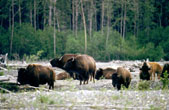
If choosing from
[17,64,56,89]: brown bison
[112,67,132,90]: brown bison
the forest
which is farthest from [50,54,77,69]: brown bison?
the forest

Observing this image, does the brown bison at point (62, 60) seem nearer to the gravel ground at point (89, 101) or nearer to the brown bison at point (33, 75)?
the brown bison at point (33, 75)

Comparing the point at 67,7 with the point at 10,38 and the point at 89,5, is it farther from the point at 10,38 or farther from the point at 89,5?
the point at 10,38

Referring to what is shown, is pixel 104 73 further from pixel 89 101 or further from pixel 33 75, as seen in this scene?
pixel 89 101

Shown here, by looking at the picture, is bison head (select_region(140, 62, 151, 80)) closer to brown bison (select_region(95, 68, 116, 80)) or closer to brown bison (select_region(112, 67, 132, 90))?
brown bison (select_region(112, 67, 132, 90))

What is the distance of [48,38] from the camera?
204ft

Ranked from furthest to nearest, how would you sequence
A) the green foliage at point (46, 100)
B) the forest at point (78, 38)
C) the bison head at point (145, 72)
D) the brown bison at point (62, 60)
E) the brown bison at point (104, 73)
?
1. the forest at point (78, 38)
2. the brown bison at point (104, 73)
3. the brown bison at point (62, 60)
4. the bison head at point (145, 72)
5. the green foliage at point (46, 100)

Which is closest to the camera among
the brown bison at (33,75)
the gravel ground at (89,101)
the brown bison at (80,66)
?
the gravel ground at (89,101)

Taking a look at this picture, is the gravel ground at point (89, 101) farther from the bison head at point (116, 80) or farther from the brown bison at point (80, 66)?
the brown bison at point (80, 66)

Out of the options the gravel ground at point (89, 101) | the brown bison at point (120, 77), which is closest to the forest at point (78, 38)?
the brown bison at point (120, 77)

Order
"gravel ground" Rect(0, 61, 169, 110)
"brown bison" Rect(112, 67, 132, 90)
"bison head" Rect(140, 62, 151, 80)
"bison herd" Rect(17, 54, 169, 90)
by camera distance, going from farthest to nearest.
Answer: "bison head" Rect(140, 62, 151, 80) < "bison herd" Rect(17, 54, 169, 90) < "brown bison" Rect(112, 67, 132, 90) < "gravel ground" Rect(0, 61, 169, 110)

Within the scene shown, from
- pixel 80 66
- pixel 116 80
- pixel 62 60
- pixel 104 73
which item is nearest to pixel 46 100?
pixel 116 80

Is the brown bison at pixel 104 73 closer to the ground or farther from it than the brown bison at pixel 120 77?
closer to the ground

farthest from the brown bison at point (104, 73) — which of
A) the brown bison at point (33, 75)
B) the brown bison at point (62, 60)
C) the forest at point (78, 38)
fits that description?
the forest at point (78, 38)

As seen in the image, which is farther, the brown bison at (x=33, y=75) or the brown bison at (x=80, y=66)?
the brown bison at (x=80, y=66)
